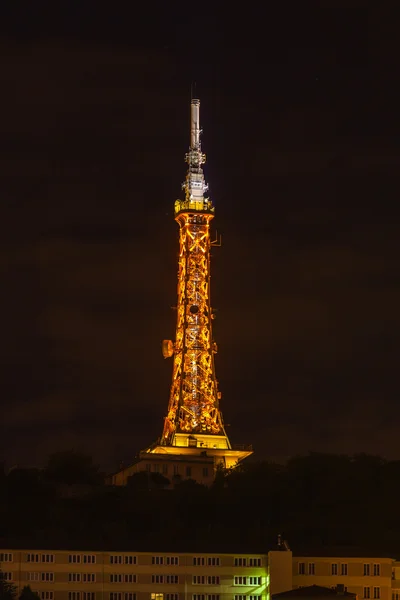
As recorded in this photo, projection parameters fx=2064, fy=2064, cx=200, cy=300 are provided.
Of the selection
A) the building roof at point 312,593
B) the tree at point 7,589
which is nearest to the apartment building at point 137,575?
the tree at point 7,589

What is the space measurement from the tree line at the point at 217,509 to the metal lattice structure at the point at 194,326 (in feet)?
47.6

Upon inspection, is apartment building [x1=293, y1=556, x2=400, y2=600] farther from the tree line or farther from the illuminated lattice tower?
the illuminated lattice tower

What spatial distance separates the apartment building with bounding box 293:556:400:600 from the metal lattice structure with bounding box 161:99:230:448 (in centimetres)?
3424

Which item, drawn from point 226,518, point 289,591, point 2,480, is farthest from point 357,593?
point 2,480

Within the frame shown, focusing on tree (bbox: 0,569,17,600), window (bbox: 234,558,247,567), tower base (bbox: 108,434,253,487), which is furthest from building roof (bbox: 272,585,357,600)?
→ tower base (bbox: 108,434,253,487)

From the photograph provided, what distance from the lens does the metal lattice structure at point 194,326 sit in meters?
132

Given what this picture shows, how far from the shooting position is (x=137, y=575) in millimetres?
95000

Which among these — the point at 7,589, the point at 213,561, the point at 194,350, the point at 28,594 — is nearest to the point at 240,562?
the point at 213,561

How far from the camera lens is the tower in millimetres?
128000

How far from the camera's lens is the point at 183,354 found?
13338cm

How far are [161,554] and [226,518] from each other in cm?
1050

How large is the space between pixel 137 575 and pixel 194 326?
134 ft

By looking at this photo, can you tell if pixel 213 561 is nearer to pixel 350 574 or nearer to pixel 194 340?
pixel 350 574

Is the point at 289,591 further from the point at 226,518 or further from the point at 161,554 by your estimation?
the point at 226,518
